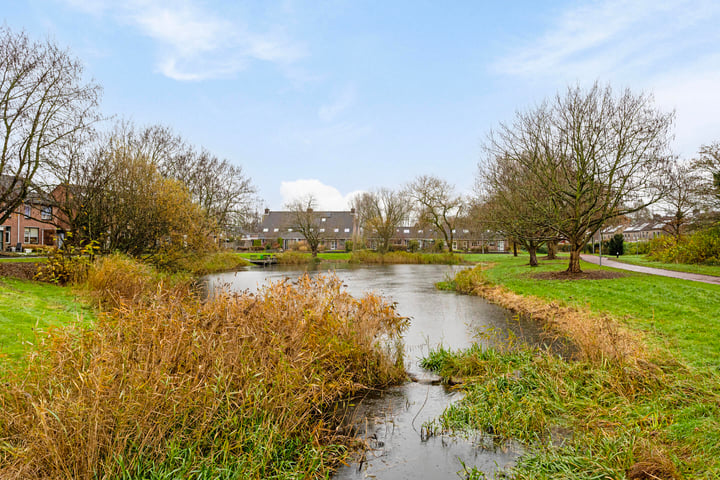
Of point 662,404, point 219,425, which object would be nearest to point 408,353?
point 662,404

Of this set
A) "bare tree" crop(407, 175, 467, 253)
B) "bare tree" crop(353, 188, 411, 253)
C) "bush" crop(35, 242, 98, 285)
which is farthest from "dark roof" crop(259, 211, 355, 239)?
"bush" crop(35, 242, 98, 285)

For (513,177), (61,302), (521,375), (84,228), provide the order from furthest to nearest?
(513,177), (84,228), (61,302), (521,375)

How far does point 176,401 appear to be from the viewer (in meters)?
3.84

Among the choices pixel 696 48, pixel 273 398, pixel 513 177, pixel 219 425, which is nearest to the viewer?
pixel 219 425

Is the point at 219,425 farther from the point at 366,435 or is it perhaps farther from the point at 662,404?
the point at 662,404

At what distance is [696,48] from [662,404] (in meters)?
10.6

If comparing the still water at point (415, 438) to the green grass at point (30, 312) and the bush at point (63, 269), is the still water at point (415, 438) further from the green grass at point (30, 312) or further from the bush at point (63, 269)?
the bush at point (63, 269)

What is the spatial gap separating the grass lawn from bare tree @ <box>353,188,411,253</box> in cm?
2931

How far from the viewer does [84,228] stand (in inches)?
554

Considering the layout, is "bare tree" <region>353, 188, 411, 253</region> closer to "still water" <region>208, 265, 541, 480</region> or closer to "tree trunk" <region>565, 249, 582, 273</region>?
"tree trunk" <region>565, 249, 582, 273</region>

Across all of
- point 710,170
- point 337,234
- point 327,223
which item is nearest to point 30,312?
point 710,170

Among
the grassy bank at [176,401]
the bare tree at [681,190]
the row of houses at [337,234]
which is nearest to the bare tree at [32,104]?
the grassy bank at [176,401]

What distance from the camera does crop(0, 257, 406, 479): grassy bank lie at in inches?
128

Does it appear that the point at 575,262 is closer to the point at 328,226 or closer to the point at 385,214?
the point at 385,214
